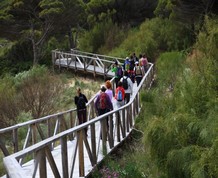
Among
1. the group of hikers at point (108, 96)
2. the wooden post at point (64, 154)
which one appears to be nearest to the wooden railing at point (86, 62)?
the group of hikers at point (108, 96)

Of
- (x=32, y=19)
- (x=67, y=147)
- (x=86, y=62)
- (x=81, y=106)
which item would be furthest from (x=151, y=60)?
(x=67, y=147)

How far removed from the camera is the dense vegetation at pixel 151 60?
17.5ft

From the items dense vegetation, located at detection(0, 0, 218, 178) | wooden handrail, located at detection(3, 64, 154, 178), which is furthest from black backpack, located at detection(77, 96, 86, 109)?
dense vegetation, located at detection(0, 0, 218, 178)

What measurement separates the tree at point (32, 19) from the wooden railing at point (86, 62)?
2126 millimetres

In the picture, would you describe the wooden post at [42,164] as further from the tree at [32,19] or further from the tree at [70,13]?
the tree at [70,13]

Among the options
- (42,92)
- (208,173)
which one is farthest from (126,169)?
(42,92)

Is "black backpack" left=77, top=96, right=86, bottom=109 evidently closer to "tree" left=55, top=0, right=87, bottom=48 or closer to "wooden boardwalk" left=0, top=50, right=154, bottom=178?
"wooden boardwalk" left=0, top=50, right=154, bottom=178

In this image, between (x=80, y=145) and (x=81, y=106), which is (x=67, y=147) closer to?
(x=80, y=145)

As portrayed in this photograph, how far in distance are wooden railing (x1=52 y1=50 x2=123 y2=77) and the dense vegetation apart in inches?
55.2

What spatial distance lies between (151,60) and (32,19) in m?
10.5

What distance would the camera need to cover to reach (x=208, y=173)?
15.3ft

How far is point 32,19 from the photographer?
94.6 feet

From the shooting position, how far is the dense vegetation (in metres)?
5.34

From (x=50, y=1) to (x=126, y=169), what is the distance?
72.8 feet
